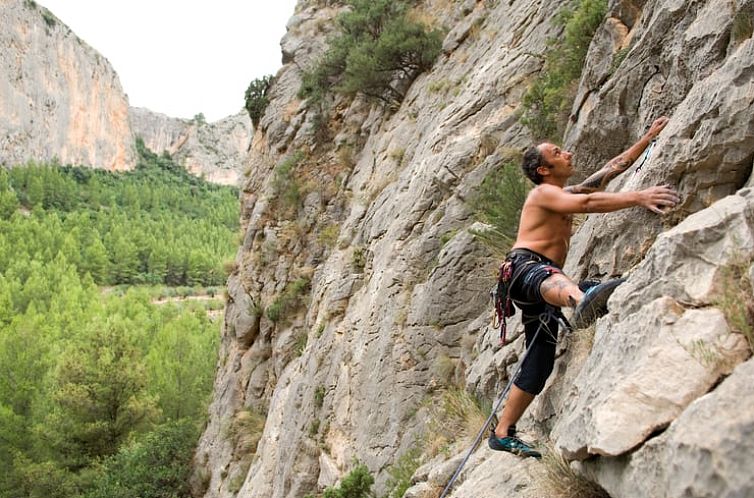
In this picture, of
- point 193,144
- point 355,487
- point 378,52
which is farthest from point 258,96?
point 193,144

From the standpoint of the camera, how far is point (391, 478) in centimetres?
637

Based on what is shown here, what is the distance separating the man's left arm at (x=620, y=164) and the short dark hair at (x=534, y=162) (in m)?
0.48

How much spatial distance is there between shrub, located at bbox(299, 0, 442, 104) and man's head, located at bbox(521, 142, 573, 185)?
9324 mm

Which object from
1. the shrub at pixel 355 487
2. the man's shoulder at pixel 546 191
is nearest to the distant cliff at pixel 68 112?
the shrub at pixel 355 487

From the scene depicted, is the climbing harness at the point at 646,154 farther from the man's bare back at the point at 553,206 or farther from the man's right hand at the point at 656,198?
the man's right hand at the point at 656,198

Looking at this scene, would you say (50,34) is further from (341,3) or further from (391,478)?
(391,478)

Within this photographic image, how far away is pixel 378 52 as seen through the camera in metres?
13.1

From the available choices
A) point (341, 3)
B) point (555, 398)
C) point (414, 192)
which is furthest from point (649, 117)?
point (341, 3)

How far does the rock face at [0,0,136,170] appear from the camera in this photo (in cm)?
8525

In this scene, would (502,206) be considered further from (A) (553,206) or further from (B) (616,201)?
(B) (616,201)

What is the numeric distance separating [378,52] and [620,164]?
951 cm

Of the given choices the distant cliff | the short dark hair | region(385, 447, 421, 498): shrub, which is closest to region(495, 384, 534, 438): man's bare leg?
the short dark hair

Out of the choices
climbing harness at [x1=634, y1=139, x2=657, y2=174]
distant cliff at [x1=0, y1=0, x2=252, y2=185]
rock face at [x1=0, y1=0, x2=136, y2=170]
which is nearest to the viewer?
climbing harness at [x1=634, y1=139, x2=657, y2=174]

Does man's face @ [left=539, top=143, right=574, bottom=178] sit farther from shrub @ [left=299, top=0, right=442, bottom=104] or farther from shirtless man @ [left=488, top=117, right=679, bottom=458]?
shrub @ [left=299, top=0, right=442, bottom=104]
